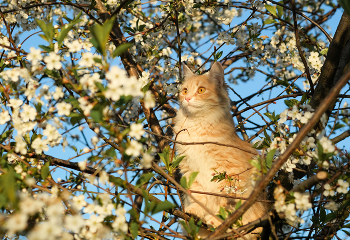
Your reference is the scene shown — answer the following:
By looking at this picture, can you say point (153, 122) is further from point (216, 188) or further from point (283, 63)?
point (283, 63)

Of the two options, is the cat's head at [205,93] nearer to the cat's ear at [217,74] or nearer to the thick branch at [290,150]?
the cat's ear at [217,74]

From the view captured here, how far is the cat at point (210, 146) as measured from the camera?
11.0 feet

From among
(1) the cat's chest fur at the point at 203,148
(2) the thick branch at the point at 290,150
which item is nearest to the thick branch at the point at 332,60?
(2) the thick branch at the point at 290,150

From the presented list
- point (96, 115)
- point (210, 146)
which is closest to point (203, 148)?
point (210, 146)

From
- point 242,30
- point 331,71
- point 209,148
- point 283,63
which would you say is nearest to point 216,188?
point 209,148

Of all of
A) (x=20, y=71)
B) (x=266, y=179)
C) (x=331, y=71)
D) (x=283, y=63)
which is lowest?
(x=266, y=179)

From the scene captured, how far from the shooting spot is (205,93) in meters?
4.15

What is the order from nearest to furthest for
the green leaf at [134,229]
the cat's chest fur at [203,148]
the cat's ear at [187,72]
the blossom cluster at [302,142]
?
the green leaf at [134,229] < the blossom cluster at [302,142] < the cat's chest fur at [203,148] < the cat's ear at [187,72]

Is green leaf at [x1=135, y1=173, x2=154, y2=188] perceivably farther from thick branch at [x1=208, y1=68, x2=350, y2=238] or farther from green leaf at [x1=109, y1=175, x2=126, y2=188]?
thick branch at [x1=208, y1=68, x2=350, y2=238]

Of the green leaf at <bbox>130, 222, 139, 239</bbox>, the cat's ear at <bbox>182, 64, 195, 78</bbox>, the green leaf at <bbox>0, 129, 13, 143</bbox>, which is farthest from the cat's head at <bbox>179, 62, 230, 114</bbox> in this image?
the green leaf at <bbox>130, 222, 139, 239</bbox>

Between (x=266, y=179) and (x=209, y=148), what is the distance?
182 cm

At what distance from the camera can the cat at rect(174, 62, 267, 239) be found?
3361 mm

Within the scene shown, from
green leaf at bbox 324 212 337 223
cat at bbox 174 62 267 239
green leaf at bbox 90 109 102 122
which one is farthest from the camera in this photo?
cat at bbox 174 62 267 239

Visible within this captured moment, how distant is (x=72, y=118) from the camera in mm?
1770
